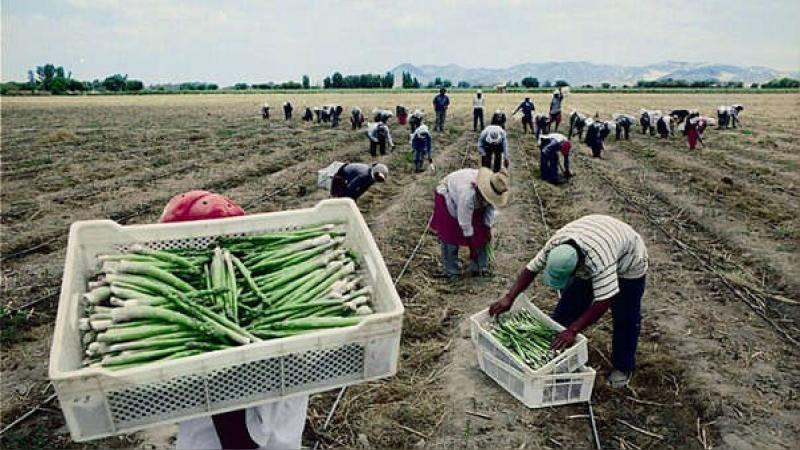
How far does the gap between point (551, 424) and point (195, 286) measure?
3147mm

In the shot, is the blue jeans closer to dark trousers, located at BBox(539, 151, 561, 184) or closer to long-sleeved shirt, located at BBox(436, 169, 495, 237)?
long-sleeved shirt, located at BBox(436, 169, 495, 237)

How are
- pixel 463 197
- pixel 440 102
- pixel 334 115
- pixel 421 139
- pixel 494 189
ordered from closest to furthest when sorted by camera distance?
1. pixel 494 189
2. pixel 463 197
3. pixel 421 139
4. pixel 440 102
5. pixel 334 115

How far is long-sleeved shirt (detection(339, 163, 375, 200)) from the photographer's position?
7.38m

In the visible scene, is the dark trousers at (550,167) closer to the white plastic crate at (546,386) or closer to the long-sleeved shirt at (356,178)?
the long-sleeved shirt at (356,178)

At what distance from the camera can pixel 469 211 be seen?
20.4ft

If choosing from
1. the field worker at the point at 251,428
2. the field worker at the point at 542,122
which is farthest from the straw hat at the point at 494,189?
the field worker at the point at 542,122

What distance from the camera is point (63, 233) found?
933 centimetres

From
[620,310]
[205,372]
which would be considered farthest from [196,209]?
[620,310]

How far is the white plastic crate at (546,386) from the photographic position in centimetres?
427

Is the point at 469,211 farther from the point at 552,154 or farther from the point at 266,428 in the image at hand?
the point at 552,154

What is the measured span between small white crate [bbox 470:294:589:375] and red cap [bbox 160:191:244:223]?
2.52 m

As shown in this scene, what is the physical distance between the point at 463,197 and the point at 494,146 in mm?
4909

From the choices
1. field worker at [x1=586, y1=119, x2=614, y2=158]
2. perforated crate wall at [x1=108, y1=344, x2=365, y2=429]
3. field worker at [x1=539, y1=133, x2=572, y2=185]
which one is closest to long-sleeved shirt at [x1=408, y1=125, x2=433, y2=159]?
field worker at [x1=539, y1=133, x2=572, y2=185]

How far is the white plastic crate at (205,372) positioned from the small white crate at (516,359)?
2239mm
